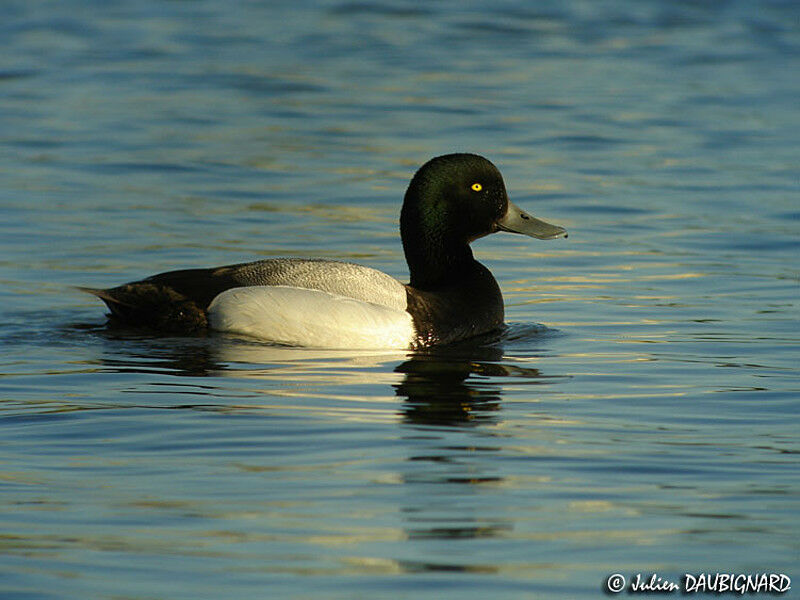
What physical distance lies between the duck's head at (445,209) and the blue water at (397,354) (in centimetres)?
62

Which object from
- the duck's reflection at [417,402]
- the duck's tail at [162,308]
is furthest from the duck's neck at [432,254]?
the duck's tail at [162,308]

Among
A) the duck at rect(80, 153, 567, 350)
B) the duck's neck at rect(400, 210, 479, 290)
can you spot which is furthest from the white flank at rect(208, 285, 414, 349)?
the duck's neck at rect(400, 210, 479, 290)

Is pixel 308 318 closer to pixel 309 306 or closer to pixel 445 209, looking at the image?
pixel 309 306

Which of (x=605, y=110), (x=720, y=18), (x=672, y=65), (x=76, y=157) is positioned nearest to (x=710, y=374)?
(x=76, y=157)

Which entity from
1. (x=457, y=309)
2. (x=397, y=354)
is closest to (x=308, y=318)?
(x=397, y=354)

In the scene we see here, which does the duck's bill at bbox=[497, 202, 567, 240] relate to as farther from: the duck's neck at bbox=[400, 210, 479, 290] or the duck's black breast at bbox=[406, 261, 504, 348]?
the duck's black breast at bbox=[406, 261, 504, 348]

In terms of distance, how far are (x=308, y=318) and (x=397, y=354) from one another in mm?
550

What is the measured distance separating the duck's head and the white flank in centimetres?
88

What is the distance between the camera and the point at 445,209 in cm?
962

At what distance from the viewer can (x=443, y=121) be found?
17000 millimetres

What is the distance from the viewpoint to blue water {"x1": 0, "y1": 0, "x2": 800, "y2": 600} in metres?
5.05

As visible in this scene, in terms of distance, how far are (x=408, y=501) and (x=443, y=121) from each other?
11820mm

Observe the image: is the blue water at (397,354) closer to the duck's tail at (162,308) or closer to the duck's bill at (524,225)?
the duck's tail at (162,308)

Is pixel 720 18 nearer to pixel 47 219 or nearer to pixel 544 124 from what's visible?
pixel 544 124
